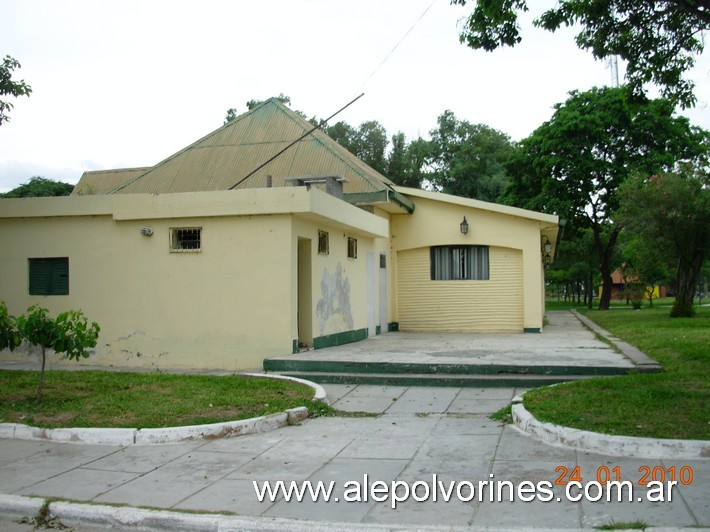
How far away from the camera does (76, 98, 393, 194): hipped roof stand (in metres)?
18.2

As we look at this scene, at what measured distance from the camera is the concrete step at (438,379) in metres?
10.1

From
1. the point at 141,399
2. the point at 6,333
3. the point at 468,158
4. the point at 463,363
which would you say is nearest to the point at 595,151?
the point at 468,158

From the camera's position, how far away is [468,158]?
1661 inches

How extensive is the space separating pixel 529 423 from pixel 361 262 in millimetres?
9530

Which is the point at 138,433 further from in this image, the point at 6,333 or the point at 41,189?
the point at 41,189

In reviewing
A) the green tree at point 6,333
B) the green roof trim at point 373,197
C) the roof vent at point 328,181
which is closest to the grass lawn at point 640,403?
the green tree at point 6,333

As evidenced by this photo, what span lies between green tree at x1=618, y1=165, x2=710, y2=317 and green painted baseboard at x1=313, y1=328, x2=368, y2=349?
421 inches

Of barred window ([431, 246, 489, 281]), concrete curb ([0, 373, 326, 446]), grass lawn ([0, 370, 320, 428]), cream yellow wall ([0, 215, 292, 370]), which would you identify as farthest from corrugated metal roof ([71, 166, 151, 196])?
concrete curb ([0, 373, 326, 446])

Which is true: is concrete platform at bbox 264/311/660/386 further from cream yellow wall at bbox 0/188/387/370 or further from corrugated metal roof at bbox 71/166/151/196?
corrugated metal roof at bbox 71/166/151/196

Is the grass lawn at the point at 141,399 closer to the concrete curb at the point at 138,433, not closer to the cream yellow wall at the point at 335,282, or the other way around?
the concrete curb at the point at 138,433

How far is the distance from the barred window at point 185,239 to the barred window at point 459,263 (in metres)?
8.02

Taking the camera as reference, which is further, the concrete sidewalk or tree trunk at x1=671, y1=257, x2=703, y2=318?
tree trunk at x1=671, y1=257, x2=703, y2=318

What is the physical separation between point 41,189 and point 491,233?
26.2 meters

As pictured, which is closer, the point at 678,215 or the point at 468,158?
the point at 678,215
